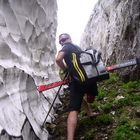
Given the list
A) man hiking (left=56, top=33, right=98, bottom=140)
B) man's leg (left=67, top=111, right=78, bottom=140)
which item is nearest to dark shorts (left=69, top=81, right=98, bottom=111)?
man hiking (left=56, top=33, right=98, bottom=140)

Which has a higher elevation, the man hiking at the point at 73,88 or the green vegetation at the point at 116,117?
the man hiking at the point at 73,88

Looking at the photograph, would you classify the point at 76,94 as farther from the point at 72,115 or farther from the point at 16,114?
the point at 16,114

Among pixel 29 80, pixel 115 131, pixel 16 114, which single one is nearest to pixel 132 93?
pixel 115 131

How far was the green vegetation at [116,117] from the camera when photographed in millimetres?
8609

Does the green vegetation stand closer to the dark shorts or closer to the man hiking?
the man hiking

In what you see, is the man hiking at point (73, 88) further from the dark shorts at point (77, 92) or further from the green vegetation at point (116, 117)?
the green vegetation at point (116, 117)

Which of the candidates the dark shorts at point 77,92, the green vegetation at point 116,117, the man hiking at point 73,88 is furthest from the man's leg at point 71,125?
the green vegetation at point 116,117

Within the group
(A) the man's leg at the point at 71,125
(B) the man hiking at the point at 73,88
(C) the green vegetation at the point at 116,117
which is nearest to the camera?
(A) the man's leg at the point at 71,125

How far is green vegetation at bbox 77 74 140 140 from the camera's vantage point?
8609 millimetres

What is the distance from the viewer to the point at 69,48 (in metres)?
8.92

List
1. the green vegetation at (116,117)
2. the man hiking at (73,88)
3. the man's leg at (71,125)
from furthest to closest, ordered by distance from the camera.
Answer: the green vegetation at (116,117)
the man hiking at (73,88)
the man's leg at (71,125)

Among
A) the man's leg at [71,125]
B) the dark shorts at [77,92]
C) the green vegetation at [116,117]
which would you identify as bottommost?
the green vegetation at [116,117]

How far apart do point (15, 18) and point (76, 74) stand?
8.49 feet

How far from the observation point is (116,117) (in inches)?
383
